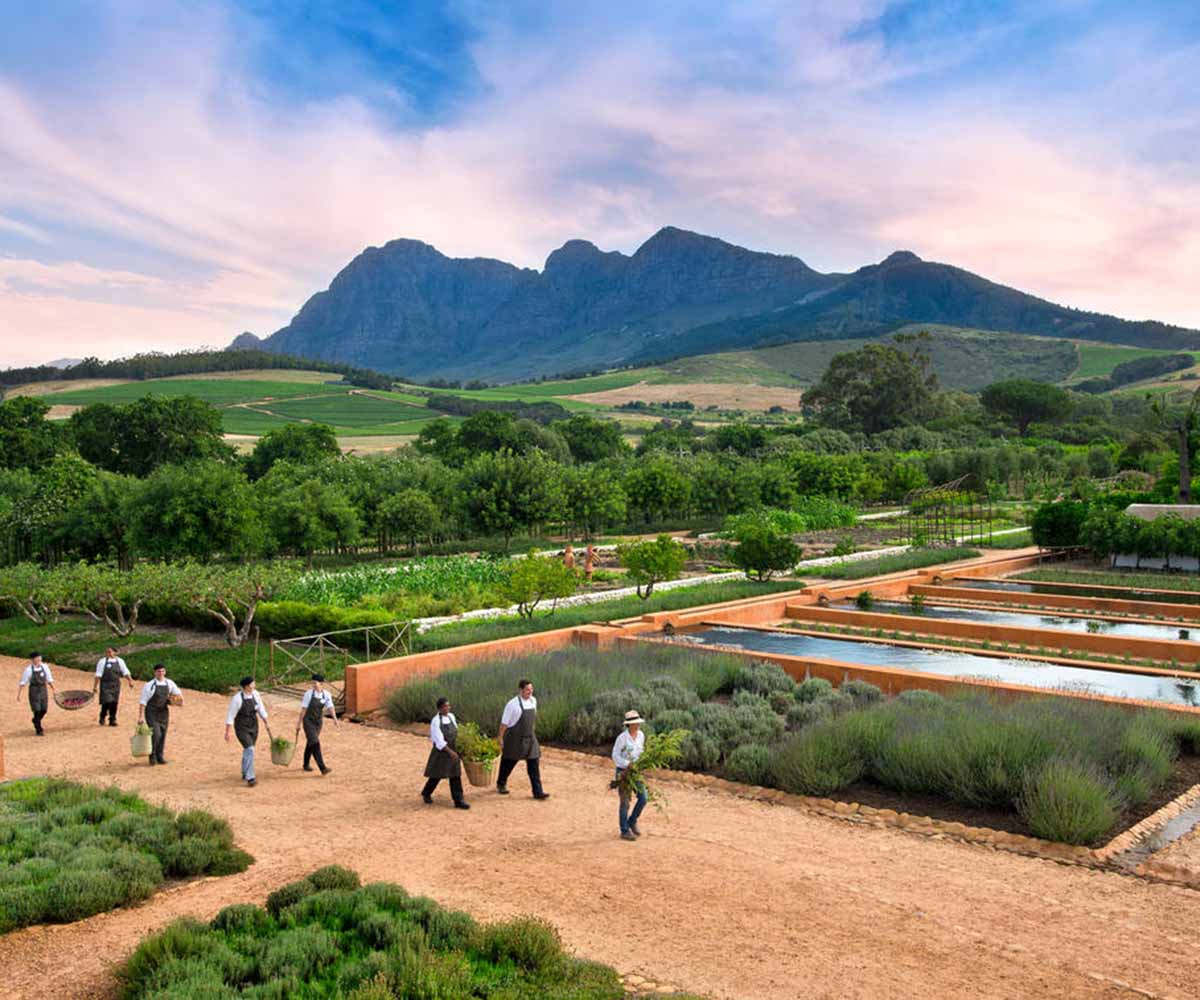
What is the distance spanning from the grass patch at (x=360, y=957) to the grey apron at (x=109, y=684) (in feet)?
28.8

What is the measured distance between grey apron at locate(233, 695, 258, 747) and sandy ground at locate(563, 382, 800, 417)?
133 meters

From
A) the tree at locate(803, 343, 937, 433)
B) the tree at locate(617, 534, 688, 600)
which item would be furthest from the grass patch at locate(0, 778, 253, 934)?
the tree at locate(803, 343, 937, 433)

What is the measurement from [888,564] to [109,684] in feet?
68.5

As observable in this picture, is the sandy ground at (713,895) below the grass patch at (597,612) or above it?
below

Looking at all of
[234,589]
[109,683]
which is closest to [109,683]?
[109,683]

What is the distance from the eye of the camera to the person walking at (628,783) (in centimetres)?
877

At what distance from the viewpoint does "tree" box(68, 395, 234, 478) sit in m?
58.4

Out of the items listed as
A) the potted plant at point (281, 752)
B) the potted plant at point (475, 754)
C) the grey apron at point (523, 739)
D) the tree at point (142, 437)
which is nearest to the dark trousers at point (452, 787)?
the potted plant at point (475, 754)

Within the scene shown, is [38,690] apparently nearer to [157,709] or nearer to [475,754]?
[157,709]

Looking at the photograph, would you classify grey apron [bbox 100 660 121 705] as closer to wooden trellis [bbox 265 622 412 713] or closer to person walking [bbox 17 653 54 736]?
person walking [bbox 17 653 54 736]

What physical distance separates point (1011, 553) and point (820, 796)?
24248 mm

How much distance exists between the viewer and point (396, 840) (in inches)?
351

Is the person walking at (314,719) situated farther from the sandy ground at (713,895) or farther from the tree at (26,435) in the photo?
the tree at (26,435)

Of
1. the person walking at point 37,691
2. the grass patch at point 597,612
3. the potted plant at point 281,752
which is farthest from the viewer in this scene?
the grass patch at point 597,612
